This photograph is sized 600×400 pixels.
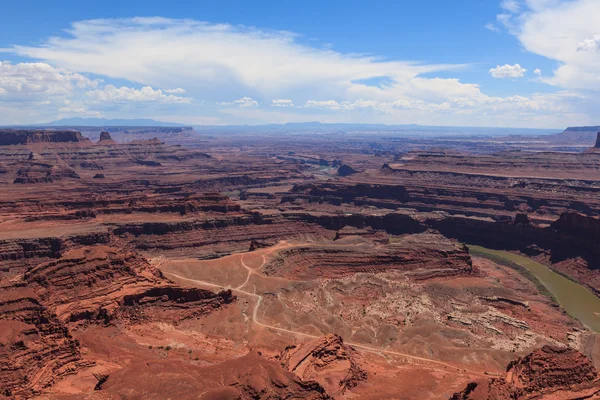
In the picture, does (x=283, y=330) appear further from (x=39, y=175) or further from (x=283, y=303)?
(x=39, y=175)

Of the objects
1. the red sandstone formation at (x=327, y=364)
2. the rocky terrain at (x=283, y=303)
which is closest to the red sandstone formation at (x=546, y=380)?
the rocky terrain at (x=283, y=303)

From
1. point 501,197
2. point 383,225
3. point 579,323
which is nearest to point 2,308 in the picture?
point 579,323

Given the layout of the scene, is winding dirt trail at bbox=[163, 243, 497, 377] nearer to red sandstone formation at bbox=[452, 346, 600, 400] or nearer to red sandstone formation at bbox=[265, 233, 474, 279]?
red sandstone formation at bbox=[265, 233, 474, 279]

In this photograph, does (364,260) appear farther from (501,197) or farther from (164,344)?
(501,197)

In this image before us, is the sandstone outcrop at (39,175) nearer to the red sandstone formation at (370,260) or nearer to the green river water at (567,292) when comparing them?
the red sandstone formation at (370,260)

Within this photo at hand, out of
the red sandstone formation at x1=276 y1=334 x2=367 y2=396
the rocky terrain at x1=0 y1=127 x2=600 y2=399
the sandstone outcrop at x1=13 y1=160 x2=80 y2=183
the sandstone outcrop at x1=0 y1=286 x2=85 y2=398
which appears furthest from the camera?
the sandstone outcrop at x1=13 y1=160 x2=80 y2=183

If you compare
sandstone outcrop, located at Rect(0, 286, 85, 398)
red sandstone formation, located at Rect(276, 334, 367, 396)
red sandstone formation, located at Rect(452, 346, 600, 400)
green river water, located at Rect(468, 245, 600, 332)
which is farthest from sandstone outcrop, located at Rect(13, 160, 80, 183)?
red sandstone formation, located at Rect(452, 346, 600, 400)
